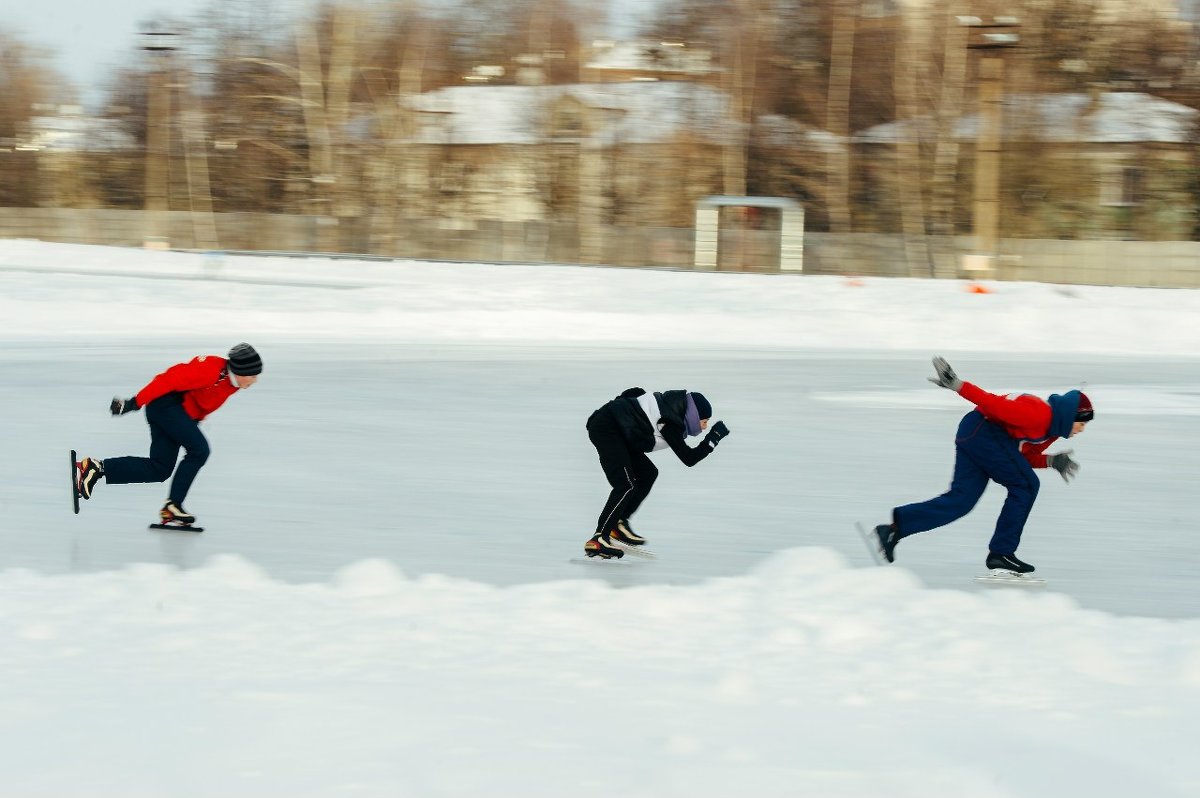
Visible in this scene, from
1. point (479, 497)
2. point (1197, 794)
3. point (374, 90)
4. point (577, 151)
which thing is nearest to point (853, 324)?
point (479, 497)

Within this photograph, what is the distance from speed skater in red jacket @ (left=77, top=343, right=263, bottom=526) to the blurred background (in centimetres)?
2763

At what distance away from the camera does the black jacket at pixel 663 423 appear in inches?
246

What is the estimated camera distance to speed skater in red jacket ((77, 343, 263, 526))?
6918mm

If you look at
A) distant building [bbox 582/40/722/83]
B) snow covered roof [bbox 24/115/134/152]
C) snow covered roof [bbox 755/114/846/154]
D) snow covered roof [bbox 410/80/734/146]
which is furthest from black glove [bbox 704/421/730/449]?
snow covered roof [bbox 24/115/134/152]

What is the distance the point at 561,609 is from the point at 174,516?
8.02 ft

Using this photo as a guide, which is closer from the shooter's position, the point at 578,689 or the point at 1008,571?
the point at 578,689

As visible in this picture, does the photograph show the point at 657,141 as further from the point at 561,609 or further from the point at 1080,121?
the point at 561,609

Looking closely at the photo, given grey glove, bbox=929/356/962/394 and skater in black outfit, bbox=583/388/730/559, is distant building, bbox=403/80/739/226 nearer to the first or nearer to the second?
skater in black outfit, bbox=583/388/730/559

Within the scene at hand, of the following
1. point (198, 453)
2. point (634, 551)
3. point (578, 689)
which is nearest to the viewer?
point (578, 689)

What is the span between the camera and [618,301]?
73.0 ft

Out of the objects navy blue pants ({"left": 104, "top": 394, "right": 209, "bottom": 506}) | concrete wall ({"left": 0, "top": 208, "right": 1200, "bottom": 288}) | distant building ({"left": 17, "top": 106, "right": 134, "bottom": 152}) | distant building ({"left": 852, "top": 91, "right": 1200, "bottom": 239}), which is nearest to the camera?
navy blue pants ({"left": 104, "top": 394, "right": 209, "bottom": 506})

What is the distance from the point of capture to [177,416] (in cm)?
706

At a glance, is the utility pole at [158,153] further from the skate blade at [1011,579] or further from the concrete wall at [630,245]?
the skate blade at [1011,579]

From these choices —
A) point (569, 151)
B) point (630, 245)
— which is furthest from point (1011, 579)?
point (569, 151)
